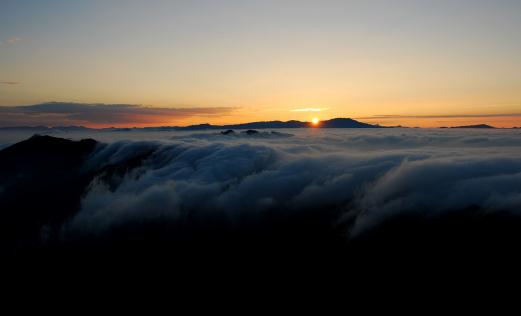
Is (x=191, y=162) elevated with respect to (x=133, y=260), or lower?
elevated

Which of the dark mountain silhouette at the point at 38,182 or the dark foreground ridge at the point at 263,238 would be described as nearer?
the dark foreground ridge at the point at 263,238

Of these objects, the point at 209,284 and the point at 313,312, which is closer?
the point at 313,312

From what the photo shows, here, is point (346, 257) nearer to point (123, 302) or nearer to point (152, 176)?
point (123, 302)

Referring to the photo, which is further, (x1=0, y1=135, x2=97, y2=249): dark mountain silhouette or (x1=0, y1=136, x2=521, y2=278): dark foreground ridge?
(x1=0, y1=135, x2=97, y2=249): dark mountain silhouette

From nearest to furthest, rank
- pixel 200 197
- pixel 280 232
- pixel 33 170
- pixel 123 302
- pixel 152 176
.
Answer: pixel 123 302, pixel 280 232, pixel 200 197, pixel 152 176, pixel 33 170

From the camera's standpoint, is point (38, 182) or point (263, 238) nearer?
point (263, 238)

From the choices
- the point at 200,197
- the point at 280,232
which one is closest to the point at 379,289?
the point at 280,232

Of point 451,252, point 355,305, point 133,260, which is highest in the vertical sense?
point 451,252

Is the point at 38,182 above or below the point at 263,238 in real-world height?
below
